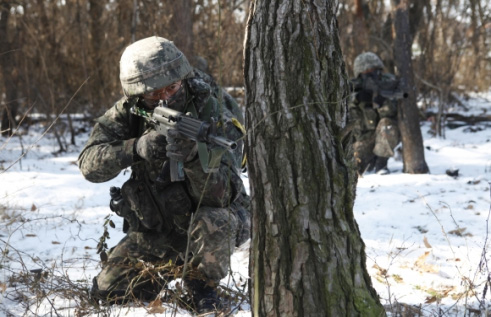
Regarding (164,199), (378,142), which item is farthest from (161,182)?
(378,142)

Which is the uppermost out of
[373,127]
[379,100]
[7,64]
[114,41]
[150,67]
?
[114,41]

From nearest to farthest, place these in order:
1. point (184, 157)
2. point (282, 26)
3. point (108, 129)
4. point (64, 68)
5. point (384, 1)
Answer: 1. point (282, 26)
2. point (184, 157)
3. point (108, 129)
4. point (64, 68)
5. point (384, 1)

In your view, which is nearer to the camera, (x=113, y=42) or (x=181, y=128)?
(x=181, y=128)

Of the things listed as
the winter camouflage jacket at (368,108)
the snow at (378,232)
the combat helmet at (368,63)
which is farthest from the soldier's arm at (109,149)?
the combat helmet at (368,63)

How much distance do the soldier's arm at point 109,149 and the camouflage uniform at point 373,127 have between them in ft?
14.9

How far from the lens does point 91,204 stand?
5219 mm

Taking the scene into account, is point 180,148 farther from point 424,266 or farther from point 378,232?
point 378,232

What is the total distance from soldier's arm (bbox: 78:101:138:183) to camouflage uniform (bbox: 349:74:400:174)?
4530 mm

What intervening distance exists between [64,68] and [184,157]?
23.3 feet

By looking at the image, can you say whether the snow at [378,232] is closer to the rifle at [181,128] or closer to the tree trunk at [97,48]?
the rifle at [181,128]

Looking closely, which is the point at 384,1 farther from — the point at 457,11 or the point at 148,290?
the point at 148,290

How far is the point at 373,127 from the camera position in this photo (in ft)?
24.7

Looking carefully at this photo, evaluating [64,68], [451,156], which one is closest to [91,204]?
[64,68]

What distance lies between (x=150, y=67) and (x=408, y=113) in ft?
15.2
